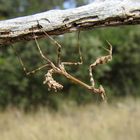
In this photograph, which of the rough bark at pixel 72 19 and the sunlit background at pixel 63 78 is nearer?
the rough bark at pixel 72 19

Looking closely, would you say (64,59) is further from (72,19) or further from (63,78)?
(72,19)

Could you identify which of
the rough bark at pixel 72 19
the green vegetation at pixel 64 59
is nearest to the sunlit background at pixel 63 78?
the green vegetation at pixel 64 59

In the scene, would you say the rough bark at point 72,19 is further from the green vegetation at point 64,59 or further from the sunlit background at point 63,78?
the green vegetation at point 64,59

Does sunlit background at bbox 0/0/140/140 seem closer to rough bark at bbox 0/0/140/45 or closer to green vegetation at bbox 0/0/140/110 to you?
green vegetation at bbox 0/0/140/110

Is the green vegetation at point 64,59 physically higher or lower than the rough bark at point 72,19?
lower

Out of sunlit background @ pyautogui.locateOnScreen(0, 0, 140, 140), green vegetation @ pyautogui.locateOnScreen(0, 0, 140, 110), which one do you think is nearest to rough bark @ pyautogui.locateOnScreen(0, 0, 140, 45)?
sunlit background @ pyautogui.locateOnScreen(0, 0, 140, 140)

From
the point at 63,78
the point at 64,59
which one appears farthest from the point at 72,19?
the point at 63,78
